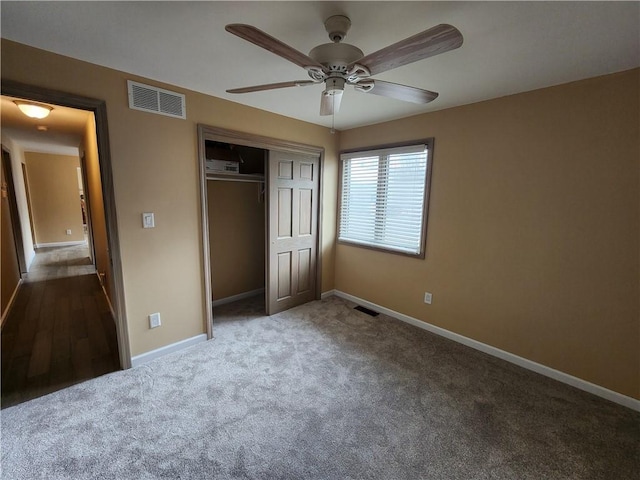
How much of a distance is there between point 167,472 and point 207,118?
258cm

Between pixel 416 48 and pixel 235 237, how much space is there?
3.16 metres

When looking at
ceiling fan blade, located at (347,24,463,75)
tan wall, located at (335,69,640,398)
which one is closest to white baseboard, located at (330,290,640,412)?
tan wall, located at (335,69,640,398)

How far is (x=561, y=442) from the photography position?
1.69 meters

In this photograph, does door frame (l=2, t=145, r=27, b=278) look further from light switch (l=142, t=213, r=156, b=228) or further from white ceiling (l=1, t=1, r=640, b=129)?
white ceiling (l=1, t=1, r=640, b=129)

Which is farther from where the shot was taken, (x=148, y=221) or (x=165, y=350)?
(x=165, y=350)

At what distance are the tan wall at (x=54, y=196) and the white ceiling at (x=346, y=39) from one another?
677 cm

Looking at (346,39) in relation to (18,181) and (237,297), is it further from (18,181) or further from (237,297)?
(18,181)

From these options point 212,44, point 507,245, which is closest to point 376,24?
point 212,44

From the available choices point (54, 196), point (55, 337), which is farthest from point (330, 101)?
point (54, 196)

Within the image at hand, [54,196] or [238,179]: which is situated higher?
[238,179]

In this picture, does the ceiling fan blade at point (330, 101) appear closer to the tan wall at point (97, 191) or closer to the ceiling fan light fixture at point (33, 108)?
the tan wall at point (97, 191)

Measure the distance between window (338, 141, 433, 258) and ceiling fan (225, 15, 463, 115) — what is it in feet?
4.17

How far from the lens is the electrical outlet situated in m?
2.42

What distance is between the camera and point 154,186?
2301 mm
